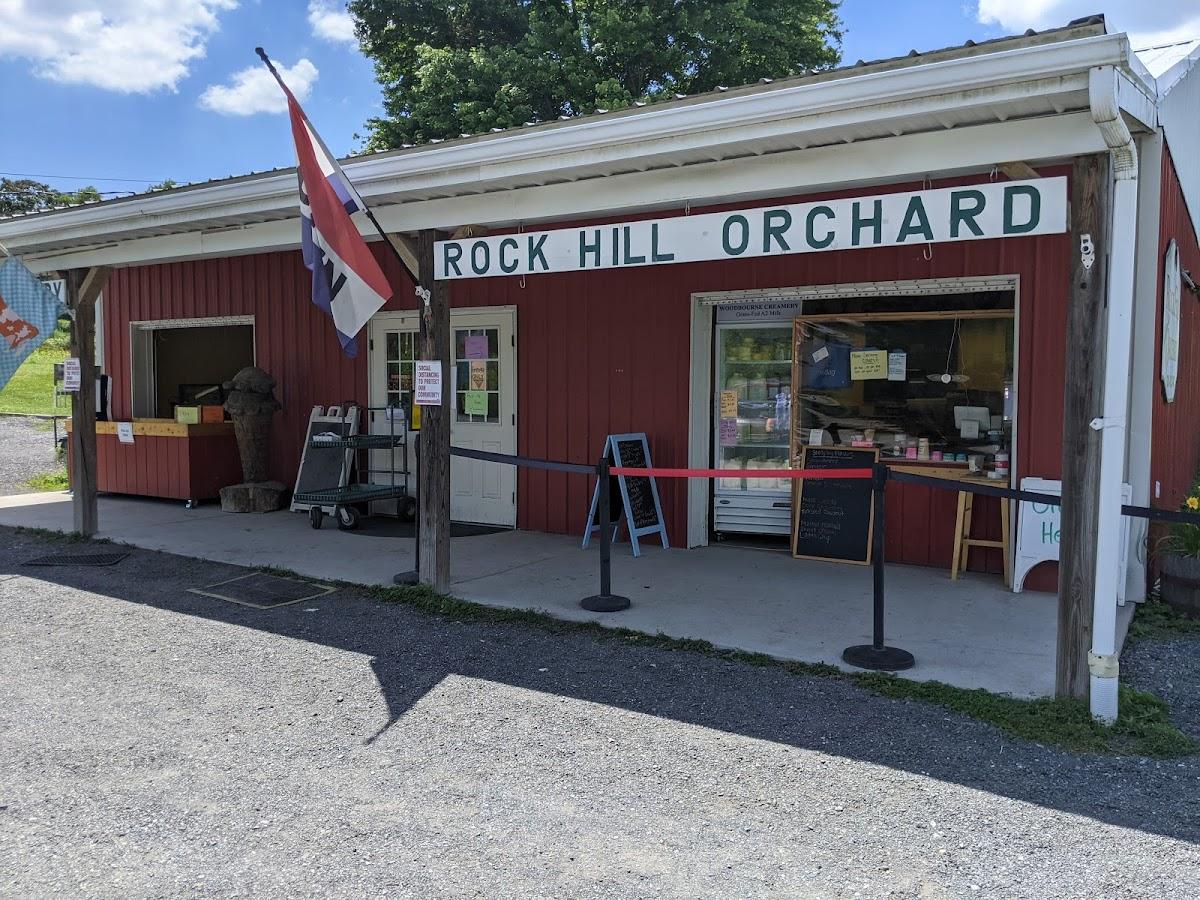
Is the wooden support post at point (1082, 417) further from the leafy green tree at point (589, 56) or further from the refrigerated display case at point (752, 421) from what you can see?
the leafy green tree at point (589, 56)

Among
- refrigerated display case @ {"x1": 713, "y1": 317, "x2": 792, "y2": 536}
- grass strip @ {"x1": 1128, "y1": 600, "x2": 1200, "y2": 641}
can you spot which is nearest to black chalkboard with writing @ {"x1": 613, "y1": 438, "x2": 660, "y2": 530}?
refrigerated display case @ {"x1": 713, "y1": 317, "x2": 792, "y2": 536}

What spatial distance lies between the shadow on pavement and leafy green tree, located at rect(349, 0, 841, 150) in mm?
14064

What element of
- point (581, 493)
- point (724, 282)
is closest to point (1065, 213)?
point (724, 282)

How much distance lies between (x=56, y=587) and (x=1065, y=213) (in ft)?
22.7

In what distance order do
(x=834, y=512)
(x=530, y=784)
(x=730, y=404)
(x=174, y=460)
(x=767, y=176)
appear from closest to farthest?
(x=530, y=784), (x=767, y=176), (x=834, y=512), (x=730, y=404), (x=174, y=460)

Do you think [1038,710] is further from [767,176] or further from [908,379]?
[908,379]

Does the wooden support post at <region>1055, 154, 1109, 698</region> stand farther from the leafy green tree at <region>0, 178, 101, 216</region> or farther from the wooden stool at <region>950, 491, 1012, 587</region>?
the leafy green tree at <region>0, 178, 101, 216</region>

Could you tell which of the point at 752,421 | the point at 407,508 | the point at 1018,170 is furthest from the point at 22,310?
the point at 1018,170

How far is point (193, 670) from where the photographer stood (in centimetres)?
512

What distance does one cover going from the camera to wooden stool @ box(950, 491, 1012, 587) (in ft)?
22.3

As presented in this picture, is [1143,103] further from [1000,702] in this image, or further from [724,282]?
[724,282]

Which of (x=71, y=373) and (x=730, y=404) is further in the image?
(x=71, y=373)

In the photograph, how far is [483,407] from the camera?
940cm

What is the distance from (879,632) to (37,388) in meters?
25.0
